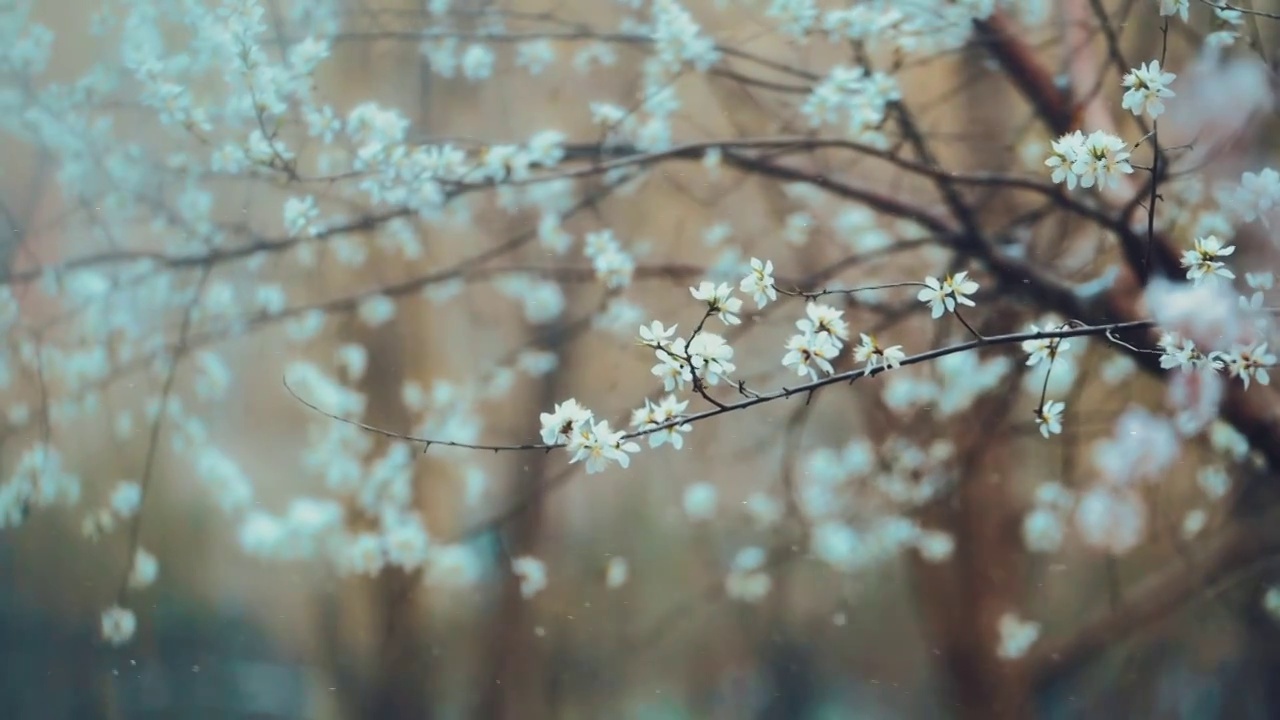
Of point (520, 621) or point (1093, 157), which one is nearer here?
point (1093, 157)

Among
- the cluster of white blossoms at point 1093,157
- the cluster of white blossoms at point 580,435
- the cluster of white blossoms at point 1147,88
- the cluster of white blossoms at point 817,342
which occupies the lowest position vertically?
the cluster of white blossoms at point 580,435

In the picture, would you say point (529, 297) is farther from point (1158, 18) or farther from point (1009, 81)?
point (1158, 18)

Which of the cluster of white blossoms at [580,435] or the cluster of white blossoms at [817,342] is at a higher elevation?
the cluster of white blossoms at [817,342]

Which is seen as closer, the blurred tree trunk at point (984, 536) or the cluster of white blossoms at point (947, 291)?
the cluster of white blossoms at point (947, 291)

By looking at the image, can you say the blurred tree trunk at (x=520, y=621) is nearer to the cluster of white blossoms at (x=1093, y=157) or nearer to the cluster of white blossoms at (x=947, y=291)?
the cluster of white blossoms at (x=947, y=291)

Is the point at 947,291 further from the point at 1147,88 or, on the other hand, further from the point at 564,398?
the point at 564,398

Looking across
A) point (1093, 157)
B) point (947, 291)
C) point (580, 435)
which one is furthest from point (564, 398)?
point (1093, 157)

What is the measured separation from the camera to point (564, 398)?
4.13 feet

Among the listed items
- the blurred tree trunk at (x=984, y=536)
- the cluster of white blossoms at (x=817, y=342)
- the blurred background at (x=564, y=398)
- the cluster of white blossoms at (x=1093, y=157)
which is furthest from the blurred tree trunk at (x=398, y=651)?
the cluster of white blossoms at (x=1093, y=157)

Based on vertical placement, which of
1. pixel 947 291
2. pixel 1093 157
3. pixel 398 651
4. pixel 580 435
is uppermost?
pixel 1093 157

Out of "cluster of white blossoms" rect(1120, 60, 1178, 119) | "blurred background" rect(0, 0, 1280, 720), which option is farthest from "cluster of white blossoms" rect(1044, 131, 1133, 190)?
"blurred background" rect(0, 0, 1280, 720)

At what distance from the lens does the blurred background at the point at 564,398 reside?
1.21 m

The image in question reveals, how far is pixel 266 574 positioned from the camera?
4.22 ft

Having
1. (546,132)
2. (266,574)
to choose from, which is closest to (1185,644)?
(546,132)
